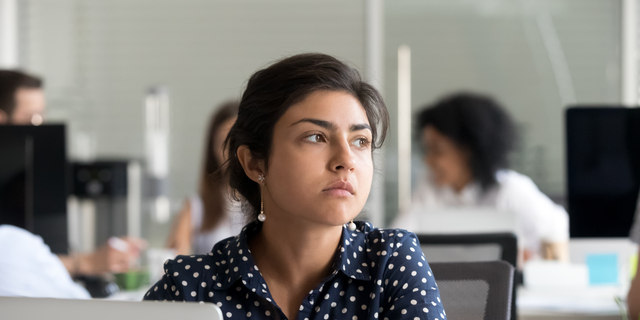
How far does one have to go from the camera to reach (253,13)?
14.7ft

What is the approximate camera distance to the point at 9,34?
4.59 metres

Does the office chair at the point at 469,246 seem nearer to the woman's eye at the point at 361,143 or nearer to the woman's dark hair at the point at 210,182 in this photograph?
the woman's eye at the point at 361,143

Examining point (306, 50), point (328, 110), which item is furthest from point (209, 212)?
point (328, 110)

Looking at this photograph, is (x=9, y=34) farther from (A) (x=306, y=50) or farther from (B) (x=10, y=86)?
(B) (x=10, y=86)

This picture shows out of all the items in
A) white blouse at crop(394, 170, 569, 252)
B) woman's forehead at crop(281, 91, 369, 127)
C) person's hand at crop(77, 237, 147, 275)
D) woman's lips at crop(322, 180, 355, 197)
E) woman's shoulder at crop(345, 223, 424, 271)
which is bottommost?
person's hand at crop(77, 237, 147, 275)

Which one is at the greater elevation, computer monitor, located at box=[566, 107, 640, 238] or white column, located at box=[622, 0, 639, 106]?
white column, located at box=[622, 0, 639, 106]

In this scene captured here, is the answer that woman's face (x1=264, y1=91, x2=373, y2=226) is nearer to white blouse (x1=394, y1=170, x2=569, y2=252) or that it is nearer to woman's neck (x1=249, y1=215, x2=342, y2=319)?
woman's neck (x1=249, y1=215, x2=342, y2=319)

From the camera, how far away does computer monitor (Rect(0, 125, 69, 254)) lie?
78.1 inches

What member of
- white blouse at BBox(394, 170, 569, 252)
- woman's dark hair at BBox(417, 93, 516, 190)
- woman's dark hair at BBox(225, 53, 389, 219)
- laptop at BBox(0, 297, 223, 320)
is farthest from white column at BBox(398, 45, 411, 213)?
laptop at BBox(0, 297, 223, 320)

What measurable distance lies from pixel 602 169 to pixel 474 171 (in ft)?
3.11

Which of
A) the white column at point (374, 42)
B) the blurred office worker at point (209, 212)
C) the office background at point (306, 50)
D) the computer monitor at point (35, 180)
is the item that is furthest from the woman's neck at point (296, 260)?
the white column at point (374, 42)

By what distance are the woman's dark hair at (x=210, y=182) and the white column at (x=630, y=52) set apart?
2.75 meters

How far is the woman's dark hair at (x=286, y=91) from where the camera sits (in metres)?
1.26

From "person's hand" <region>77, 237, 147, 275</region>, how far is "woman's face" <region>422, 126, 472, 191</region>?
1.51 m
